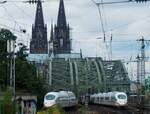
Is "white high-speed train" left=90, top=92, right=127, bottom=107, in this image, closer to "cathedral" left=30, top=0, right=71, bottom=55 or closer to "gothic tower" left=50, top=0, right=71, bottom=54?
"cathedral" left=30, top=0, right=71, bottom=55

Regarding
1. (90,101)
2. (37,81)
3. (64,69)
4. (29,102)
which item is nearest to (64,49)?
(64,69)

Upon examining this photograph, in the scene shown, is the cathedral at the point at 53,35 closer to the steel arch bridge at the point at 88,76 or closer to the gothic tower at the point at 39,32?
the gothic tower at the point at 39,32

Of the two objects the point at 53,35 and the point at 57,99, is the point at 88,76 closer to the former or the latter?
the point at 53,35

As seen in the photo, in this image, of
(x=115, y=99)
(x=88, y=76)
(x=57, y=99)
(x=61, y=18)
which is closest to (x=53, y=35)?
(x=61, y=18)

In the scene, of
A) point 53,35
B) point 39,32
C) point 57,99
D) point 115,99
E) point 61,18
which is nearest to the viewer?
point 57,99

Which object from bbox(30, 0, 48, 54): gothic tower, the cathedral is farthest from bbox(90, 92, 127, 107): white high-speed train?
bbox(30, 0, 48, 54): gothic tower

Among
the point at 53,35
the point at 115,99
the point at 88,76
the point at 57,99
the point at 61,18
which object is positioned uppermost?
the point at 61,18

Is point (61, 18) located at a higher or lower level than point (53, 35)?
higher

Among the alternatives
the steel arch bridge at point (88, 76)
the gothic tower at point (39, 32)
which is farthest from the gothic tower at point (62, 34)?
the steel arch bridge at point (88, 76)

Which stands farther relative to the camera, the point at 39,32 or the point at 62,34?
the point at 62,34

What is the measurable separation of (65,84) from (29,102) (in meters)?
102

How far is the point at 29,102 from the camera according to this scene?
37062mm

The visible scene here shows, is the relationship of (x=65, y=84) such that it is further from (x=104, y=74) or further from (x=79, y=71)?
(x=104, y=74)

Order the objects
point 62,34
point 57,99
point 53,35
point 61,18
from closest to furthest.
Answer: 1. point 57,99
2. point 53,35
3. point 62,34
4. point 61,18
